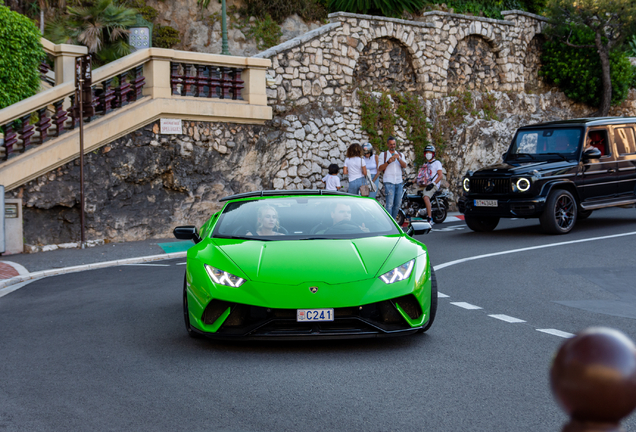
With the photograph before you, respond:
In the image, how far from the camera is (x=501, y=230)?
15.4 meters

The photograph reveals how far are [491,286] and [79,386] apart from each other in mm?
5632

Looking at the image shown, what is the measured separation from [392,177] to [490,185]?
2527mm

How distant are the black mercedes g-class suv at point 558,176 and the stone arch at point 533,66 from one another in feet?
35.3

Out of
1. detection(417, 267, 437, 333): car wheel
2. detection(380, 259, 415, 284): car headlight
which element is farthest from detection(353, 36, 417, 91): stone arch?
detection(380, 259, 415, 284): car headlight

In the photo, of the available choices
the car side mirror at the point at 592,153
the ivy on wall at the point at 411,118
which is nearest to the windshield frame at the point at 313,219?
the car side mirror at the point at 592,153

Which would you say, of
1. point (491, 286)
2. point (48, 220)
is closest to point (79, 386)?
point (491, 286)

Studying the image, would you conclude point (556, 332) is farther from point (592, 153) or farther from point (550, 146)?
point (550, 146)

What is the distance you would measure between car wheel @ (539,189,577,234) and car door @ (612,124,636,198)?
169 centimetres

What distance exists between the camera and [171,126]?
16047 millimetres

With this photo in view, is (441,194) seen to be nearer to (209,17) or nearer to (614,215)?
(614,215)

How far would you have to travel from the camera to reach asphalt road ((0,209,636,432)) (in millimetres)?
4152

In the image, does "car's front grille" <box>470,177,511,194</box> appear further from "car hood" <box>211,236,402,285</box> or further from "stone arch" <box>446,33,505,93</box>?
"stone arch" <box>446,33,505,93</box>

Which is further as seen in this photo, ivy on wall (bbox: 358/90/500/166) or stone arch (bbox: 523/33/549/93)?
stone arch (bbox: 523/33/549/93)

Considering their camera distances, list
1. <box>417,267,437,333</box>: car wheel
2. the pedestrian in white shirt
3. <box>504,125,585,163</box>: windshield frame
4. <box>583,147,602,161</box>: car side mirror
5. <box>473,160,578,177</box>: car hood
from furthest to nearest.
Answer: the pedestrian in white shirt < <box>504,125,585,163</box>: windshield frame < <box>583,147,602,161</box>: car side mirror < <box>473,160,578,177</box>: car hood < <box>417,267,437,333</box>: car wheel
